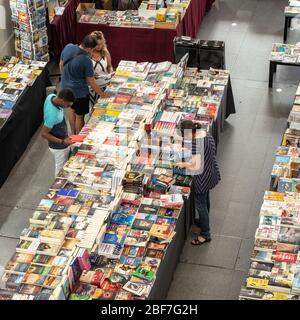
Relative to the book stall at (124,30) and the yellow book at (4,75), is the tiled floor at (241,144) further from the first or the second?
the yellow book at (4,75)

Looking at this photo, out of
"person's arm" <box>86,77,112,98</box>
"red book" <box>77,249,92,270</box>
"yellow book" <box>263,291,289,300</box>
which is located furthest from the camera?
"person's arm" <box>86,77,112,98</box>

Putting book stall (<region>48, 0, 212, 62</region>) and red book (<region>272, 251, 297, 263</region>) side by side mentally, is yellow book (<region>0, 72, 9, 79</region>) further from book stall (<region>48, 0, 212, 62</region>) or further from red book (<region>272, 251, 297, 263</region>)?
red book (<region>272, 251, 297, 263</region>)

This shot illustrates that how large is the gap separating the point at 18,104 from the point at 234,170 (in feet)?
11.2

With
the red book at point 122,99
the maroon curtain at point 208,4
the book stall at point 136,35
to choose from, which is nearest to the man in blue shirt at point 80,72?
the red book at point 122,99

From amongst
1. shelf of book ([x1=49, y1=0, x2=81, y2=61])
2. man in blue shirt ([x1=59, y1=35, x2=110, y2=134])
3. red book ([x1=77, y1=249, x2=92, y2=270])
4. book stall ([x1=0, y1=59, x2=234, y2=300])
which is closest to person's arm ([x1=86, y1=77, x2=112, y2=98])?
man in blue shirt ([x1=59, y1=35, x2=110, y2=134])

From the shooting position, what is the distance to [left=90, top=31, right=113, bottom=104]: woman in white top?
11422 mm

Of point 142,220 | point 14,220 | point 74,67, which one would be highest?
point 74,67

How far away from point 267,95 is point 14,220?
4977 millimetres

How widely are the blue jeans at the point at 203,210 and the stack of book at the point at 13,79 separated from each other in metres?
3.26

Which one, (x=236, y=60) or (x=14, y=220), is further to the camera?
(x=236, y=60)

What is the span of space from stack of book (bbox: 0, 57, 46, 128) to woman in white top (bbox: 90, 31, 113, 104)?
3.75 feet

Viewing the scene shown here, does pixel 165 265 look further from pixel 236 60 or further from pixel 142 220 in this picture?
pixel 236 60
